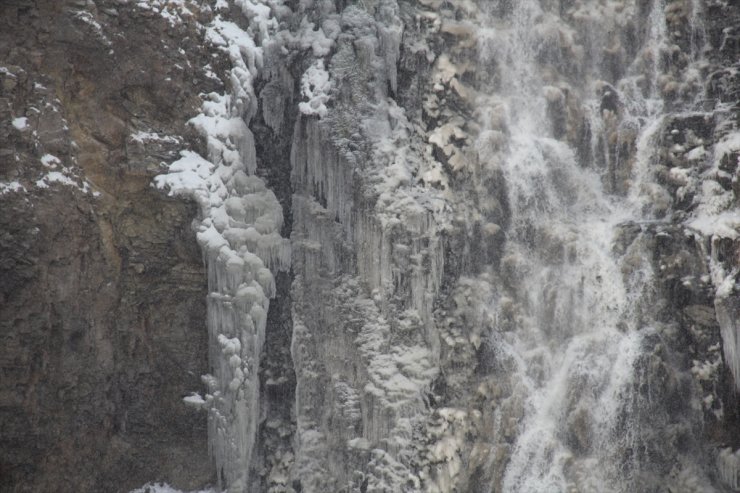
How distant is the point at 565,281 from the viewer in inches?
355

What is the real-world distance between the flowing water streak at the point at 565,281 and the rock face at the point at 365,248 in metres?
0.03

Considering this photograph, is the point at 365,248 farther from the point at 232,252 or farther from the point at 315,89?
the point at 315,89

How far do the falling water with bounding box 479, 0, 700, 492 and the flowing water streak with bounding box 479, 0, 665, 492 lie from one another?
0.04 ft

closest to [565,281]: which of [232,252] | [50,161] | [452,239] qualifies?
[452,239]

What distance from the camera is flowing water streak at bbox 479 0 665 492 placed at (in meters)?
8.47

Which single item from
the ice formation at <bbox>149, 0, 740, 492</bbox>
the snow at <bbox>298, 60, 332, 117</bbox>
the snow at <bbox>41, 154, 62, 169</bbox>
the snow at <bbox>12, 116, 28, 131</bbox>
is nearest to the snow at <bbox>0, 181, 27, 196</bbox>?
the snow at <bbox>41, 154, 62, 169</bbox>

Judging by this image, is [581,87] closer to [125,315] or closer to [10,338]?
[125,315]

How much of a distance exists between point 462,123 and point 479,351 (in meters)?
2.94

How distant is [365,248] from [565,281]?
8.16 feet

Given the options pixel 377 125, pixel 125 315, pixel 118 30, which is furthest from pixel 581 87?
pixel 125 315

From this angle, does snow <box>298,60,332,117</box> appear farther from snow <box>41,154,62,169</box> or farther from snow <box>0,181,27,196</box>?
snow <box>0,181,27,196</box>

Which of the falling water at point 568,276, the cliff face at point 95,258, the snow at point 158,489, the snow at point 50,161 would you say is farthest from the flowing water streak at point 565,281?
the snow at point 50,161

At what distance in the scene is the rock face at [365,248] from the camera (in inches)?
336

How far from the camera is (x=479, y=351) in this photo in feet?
29.5
